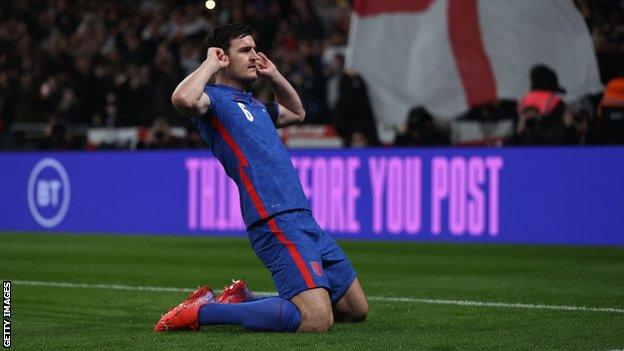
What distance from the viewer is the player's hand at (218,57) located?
7.93m

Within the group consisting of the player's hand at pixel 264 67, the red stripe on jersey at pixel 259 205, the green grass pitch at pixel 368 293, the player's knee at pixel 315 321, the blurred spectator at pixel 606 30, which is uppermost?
the blurred spectator at pixel 606 30

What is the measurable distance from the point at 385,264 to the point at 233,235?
4.53 metres

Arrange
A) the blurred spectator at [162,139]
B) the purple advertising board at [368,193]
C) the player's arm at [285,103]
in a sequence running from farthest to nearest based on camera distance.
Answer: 1. the blurred spectator at [162,139]
2. the purple advertising board at [368,193]
3. the player's arm at [285,103]

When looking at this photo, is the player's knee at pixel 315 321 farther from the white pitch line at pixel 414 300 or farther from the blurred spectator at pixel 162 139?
the blurred spectator at pixel 162 139

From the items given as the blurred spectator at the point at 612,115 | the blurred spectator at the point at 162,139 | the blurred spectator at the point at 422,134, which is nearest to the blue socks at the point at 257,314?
the blurred spectator at the point at 612,115

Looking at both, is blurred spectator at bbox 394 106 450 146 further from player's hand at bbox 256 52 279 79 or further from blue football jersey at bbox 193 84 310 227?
blue football jersey at bbox 193 84 310 227

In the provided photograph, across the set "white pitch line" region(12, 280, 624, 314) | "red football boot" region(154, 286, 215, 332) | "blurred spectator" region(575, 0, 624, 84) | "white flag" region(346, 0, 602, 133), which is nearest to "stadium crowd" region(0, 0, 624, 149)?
"blurred spectator" region(575, 0, 624, 84)

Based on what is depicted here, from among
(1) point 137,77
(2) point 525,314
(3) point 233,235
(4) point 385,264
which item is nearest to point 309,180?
(3) point 233,235

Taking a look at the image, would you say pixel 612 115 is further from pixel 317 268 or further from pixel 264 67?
pixel 317 268

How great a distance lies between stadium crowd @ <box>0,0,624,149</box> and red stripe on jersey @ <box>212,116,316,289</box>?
8.49 meters

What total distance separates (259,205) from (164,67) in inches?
555

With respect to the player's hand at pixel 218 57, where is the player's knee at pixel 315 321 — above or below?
below

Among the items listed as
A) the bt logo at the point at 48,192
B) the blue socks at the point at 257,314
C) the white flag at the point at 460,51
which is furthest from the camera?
the bt logo at the point at 48,192

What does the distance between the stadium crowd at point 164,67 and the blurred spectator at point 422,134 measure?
19 mm
